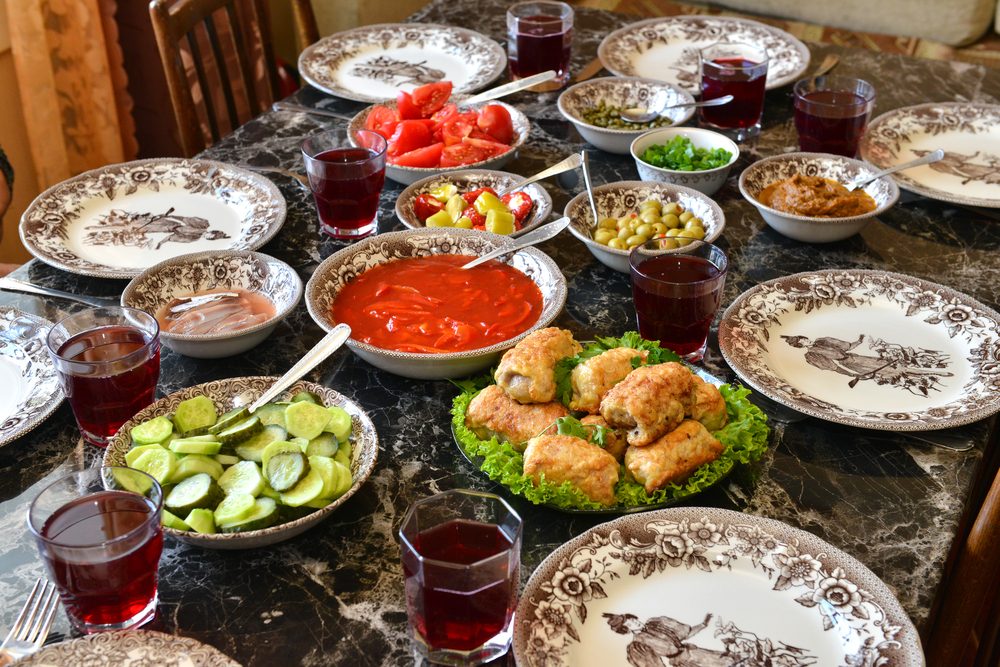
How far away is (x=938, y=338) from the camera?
1935 mm

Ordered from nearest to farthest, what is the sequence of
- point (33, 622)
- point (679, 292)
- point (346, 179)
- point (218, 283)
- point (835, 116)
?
point (33, 622), point (679, 292), point (218, 283), point (346, 179), point (835, 116)

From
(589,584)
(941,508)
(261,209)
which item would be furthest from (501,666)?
(261,209)

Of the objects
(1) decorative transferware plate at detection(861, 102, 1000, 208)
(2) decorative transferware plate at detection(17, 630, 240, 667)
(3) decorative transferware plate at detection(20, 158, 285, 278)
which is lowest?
(1) decorative transferware plate at detection(861, 102, 1000, 208)

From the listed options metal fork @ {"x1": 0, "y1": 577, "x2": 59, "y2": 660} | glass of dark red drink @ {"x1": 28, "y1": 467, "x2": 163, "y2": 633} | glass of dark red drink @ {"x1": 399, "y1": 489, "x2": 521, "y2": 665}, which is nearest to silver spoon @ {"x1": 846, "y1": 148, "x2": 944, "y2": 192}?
glass of dark red drink @ {"x1": 399, "y1": 489, "x2": 521, "y2": 665}

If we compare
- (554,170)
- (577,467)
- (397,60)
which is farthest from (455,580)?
(397,60)

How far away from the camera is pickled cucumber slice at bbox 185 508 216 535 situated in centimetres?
141

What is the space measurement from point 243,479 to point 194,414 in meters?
0.19

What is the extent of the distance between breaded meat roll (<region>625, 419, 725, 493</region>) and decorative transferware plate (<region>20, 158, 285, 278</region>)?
1.05 meters

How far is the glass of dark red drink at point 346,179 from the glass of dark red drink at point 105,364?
64 centimetres

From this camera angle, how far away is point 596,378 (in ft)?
5.30

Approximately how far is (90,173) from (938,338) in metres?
1.91

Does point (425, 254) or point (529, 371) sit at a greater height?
point (529, 371)

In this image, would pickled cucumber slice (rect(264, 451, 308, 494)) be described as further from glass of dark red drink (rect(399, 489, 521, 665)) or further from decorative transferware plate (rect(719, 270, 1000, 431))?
decorative transferware plate (rect(719, 270, 1000, 431))

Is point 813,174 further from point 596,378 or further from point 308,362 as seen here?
point 308,362
